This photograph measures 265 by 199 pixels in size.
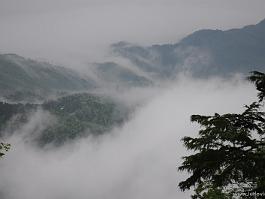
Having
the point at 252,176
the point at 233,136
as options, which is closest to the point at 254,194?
the point at 252,176

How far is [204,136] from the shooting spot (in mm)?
13086

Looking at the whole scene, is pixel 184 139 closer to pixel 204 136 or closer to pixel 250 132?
pixel 204 136

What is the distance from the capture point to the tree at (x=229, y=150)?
40.3ft

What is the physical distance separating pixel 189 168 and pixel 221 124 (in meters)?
1.56

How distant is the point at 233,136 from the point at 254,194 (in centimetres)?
200

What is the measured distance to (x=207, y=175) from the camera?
12.9m

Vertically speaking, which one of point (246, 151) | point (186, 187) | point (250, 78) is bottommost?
point (186, 187)

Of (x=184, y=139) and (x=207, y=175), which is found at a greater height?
(x=184, y=139)

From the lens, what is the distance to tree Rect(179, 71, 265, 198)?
483 inches

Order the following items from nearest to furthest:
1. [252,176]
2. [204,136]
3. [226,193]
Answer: [252,176], [204,136], [226,193]

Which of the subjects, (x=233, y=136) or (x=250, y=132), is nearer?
(x=233, y=136)

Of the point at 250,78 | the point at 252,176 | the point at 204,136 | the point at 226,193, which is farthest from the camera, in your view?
the point at 226,193

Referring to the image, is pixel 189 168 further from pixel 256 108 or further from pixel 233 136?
pixel 256 108

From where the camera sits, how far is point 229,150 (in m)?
12.5
